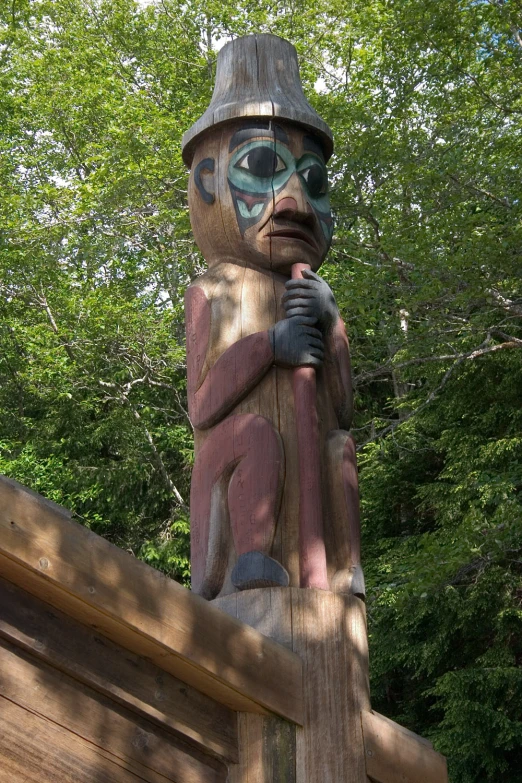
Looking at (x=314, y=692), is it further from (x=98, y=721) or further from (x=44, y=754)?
(x=44, y=754)

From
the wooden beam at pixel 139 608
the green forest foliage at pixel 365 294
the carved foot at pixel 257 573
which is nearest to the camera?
the wooden beam at pixel 139 608

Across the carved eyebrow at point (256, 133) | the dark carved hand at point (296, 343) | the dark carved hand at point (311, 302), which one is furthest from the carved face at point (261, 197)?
the dark carved hand at point (296, 343)

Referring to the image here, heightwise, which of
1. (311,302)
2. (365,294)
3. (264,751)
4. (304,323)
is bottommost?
(264,751)

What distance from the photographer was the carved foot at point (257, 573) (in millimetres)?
3006

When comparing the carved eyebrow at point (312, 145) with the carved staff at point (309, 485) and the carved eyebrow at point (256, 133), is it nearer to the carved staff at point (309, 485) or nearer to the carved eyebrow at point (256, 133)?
the carved eyebrow at point (256, 133)

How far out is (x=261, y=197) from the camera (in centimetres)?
386

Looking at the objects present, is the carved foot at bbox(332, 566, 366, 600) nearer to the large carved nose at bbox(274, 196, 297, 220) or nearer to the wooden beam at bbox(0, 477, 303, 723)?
the wooden beam at bbox(0, 477, 303, 723)

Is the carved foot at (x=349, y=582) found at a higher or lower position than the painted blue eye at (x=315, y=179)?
lower

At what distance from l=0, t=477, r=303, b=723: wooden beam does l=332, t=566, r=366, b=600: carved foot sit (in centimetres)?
46

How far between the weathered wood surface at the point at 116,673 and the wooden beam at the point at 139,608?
0.03 metres

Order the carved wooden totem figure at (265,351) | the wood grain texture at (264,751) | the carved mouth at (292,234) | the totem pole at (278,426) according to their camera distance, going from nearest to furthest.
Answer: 1. the wood grain texture at (264,751)
2. the totem pole at (278,426)
3. the carved wooden totem figure at (265,351)
4. the carved mouth at (292,234)

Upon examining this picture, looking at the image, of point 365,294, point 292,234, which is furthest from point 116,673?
point 365,294

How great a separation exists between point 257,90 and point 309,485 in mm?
1859

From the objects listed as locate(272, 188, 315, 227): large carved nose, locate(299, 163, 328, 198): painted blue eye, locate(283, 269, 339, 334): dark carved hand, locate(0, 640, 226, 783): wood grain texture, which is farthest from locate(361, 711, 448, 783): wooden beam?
locate(299, 163, 328, 198): painted blue eye
